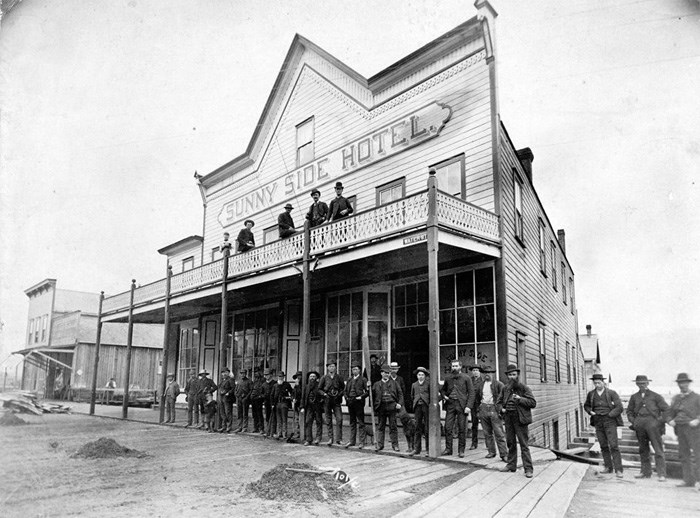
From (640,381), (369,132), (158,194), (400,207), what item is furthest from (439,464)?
(369,132)

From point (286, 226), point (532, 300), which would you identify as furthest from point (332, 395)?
point (532, 300)

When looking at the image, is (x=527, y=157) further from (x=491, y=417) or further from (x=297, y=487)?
(x=297, y=487)

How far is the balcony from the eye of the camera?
9969 millimetres

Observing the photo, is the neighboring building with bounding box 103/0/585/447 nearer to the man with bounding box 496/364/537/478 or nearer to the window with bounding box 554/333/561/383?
the window with bounding box 554/333/561/383

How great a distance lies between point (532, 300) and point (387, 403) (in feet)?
22.2

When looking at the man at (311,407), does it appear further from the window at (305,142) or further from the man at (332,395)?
the window at (305,142)

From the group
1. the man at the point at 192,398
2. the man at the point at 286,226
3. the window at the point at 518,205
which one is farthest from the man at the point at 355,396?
the man at the point at 192,398

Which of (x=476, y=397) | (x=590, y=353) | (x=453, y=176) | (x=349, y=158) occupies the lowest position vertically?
(x=476, y=397)

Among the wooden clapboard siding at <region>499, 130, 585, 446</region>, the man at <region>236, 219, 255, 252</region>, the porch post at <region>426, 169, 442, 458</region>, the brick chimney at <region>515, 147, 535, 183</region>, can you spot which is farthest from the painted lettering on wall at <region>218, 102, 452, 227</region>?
the brick chimney at <region>515, 147, 535, 183</region>

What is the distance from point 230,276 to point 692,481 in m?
11.5

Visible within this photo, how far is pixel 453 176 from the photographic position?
41.2 ft

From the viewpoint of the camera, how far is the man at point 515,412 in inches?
306

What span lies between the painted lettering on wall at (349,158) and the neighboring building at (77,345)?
17.0 meters

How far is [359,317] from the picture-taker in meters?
14.3
